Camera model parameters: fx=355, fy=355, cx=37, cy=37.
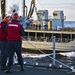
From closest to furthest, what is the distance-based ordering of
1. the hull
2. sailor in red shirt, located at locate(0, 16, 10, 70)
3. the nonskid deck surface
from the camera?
the nonskid deck surface < sailor in red shirt, located at locate(0, 16, 10, 70) < the hull

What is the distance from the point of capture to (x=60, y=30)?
128ft

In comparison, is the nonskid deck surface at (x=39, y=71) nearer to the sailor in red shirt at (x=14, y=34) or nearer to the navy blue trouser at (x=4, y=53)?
the navy blue trouser at (x=4, y=53)

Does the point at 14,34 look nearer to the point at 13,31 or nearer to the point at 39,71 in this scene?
the point at 13,31

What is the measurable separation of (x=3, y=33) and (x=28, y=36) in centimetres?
2984

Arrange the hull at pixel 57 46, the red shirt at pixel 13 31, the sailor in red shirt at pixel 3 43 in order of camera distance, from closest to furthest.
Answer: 1. the red shirt at pixel 13 31
2. the sailor in red shirt at pixel 3 43
3. the hull at pixel 57 46

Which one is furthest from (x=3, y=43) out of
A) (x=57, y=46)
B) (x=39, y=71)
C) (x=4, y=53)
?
(x=57, y=46)

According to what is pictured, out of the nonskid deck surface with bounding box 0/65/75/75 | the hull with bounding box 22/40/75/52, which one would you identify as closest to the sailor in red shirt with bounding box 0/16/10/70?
the nonskid deck surface with bounding box 0/65/75/75

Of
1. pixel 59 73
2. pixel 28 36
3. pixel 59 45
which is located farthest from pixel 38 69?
pixel 28 36

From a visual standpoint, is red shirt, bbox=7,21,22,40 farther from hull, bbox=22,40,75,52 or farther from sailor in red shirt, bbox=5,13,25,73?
hull, bbox=22,40,75,52

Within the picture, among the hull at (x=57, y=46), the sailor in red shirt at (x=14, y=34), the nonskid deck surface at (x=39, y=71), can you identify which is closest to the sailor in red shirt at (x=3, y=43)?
the nonskid deck surface at (x=39, y=71)

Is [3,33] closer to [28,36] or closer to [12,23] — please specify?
[12,23]

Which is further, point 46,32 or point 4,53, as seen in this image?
point 46,32

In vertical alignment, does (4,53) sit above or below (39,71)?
above

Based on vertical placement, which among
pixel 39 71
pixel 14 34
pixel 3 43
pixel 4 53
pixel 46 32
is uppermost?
pixel 14 34
